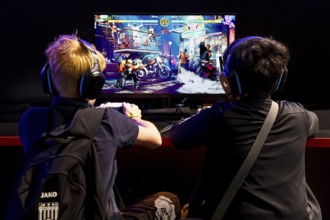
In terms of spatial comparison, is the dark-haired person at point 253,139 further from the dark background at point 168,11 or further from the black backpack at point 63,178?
the dark background at point 168,11

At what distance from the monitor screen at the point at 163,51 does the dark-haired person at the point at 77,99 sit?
0.92 meters

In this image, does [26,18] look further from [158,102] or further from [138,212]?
[138,212]

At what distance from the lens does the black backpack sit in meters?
1.25

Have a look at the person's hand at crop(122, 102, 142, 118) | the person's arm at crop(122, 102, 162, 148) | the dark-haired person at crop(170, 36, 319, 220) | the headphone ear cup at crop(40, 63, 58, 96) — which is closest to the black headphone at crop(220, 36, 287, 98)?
the dark-haired person at crop(170, 36, 319, 220)

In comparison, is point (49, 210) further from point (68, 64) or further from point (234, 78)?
point (234, 78)

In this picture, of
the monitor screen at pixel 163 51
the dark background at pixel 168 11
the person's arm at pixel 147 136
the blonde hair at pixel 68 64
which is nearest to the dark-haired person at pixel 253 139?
the person's arm at pixel 147 136

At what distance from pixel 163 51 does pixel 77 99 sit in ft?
3.36

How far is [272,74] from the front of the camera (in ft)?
4.54

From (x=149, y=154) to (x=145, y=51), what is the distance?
2.30ft

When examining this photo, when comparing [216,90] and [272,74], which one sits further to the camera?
[216,90]

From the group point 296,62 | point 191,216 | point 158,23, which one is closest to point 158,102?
point 158,23

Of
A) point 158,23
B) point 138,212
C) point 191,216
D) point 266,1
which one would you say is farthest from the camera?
point 266,1

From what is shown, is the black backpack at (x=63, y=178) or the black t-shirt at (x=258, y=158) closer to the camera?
the black backpack at (x=63, y=178)

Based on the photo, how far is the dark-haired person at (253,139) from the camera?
1.36 meters
